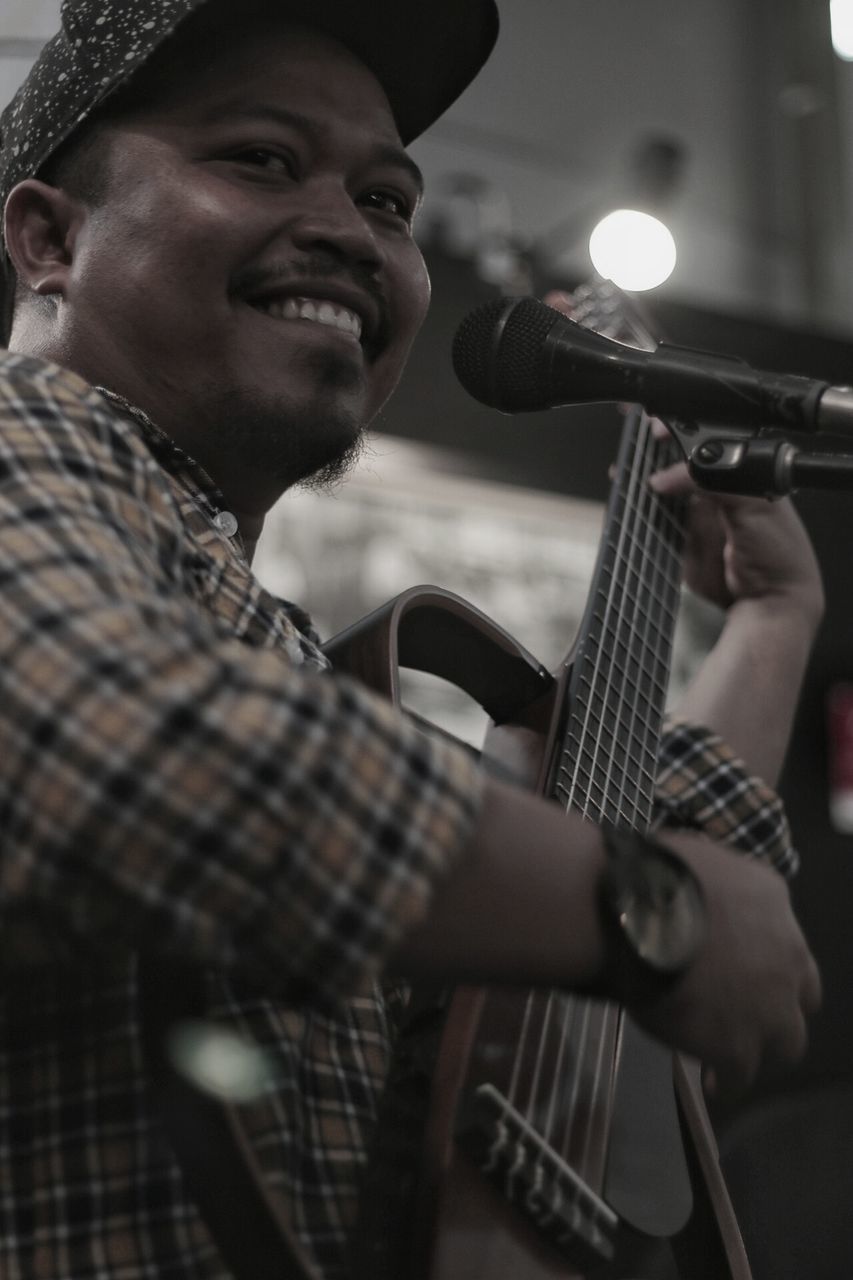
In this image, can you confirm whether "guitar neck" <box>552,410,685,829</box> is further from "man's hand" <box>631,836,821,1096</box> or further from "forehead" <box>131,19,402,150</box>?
"forehead" <box>131,19,402,150</box>

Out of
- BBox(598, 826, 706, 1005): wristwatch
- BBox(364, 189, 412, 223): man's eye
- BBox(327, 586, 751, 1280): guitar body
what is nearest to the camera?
BBox(598, 826, 706, 1005): wristwatch

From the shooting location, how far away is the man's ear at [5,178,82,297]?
4.63ft

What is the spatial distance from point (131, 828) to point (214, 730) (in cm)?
6

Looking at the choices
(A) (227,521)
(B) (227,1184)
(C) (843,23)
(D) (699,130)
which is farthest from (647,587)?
(D) (699,130)

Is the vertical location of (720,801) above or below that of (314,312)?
below

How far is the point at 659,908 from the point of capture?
2.67ft

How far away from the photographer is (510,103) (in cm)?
558

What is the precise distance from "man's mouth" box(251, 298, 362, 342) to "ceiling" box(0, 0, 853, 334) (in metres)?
4.15

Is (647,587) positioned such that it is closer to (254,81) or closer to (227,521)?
(227,521)

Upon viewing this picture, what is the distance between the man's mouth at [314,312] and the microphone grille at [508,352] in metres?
0.14

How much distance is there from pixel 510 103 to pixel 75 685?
210 inches

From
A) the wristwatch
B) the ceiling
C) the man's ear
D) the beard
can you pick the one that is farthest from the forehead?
the ceiling

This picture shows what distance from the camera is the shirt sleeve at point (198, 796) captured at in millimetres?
685

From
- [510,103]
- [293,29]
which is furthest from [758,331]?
[293,29]
